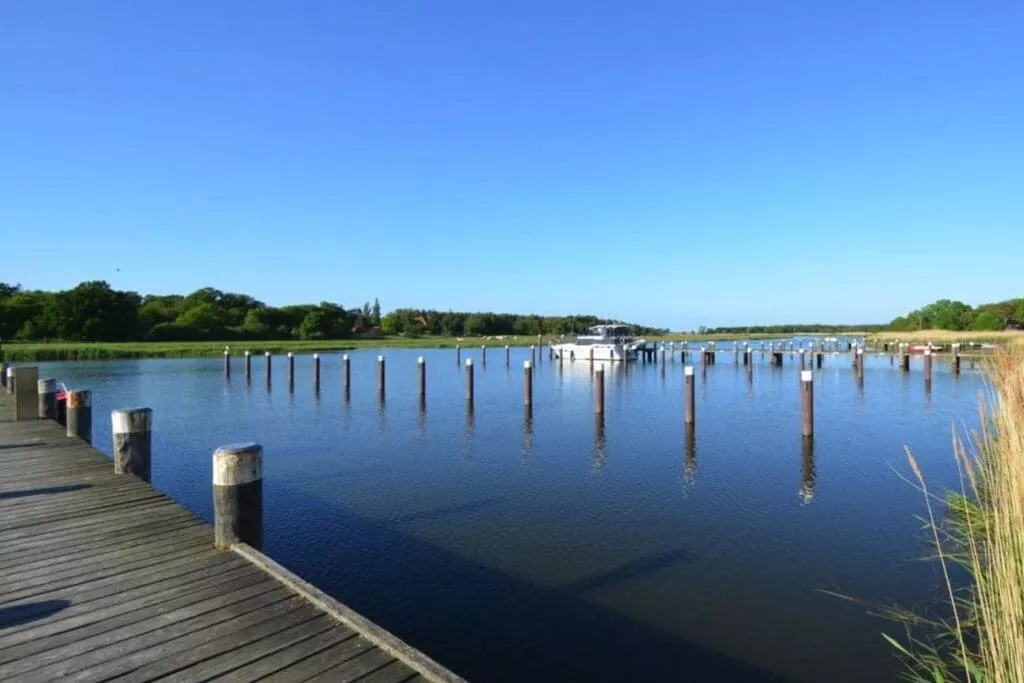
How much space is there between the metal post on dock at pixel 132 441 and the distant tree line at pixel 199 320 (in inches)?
2991

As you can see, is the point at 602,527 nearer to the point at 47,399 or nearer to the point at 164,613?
the point at 164,613

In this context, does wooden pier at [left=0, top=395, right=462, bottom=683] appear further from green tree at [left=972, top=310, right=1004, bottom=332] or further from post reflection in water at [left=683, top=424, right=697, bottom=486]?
green tree at [left=972, top=310, right=1004, bottom=332]

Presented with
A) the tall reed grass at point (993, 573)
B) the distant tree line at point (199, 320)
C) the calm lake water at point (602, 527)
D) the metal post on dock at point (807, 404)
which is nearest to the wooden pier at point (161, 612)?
the calm lake water at point (602, 527)

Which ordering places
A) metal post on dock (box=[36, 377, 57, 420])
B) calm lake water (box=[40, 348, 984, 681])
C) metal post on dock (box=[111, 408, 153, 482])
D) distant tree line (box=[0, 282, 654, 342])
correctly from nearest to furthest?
calm lake water (box=[40, 348, 984, 681]) < metal post on dock (box=[111, 408, 153, 482]) < metal post on dock (box=[36, 377, 57, 420]) < distant tree line (box=[0, 282, 654, 342])

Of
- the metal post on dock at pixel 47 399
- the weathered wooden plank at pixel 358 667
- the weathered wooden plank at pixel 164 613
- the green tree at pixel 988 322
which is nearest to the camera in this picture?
the weathered wooden plank at pixel 358 667

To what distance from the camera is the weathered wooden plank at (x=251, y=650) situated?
3.57 metres

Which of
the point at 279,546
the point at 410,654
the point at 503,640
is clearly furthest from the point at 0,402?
the point at 410,654

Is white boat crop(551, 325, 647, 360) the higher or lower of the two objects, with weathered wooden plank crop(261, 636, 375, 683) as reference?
higher

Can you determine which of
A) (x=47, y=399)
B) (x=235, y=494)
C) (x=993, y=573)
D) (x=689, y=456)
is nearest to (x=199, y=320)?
(x=47, y=399)

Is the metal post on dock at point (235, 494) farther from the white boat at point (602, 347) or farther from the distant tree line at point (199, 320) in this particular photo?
the distant tree line at point (199, 320)

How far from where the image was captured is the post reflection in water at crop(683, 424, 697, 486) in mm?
12641

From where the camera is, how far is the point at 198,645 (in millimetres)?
3891

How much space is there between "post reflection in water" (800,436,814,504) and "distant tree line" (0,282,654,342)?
78.9 meters

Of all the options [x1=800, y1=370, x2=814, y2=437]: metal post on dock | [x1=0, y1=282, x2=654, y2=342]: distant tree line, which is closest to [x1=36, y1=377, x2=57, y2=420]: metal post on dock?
[x1=800, y1=370, x2=814, y2=437]: metal post on dock
